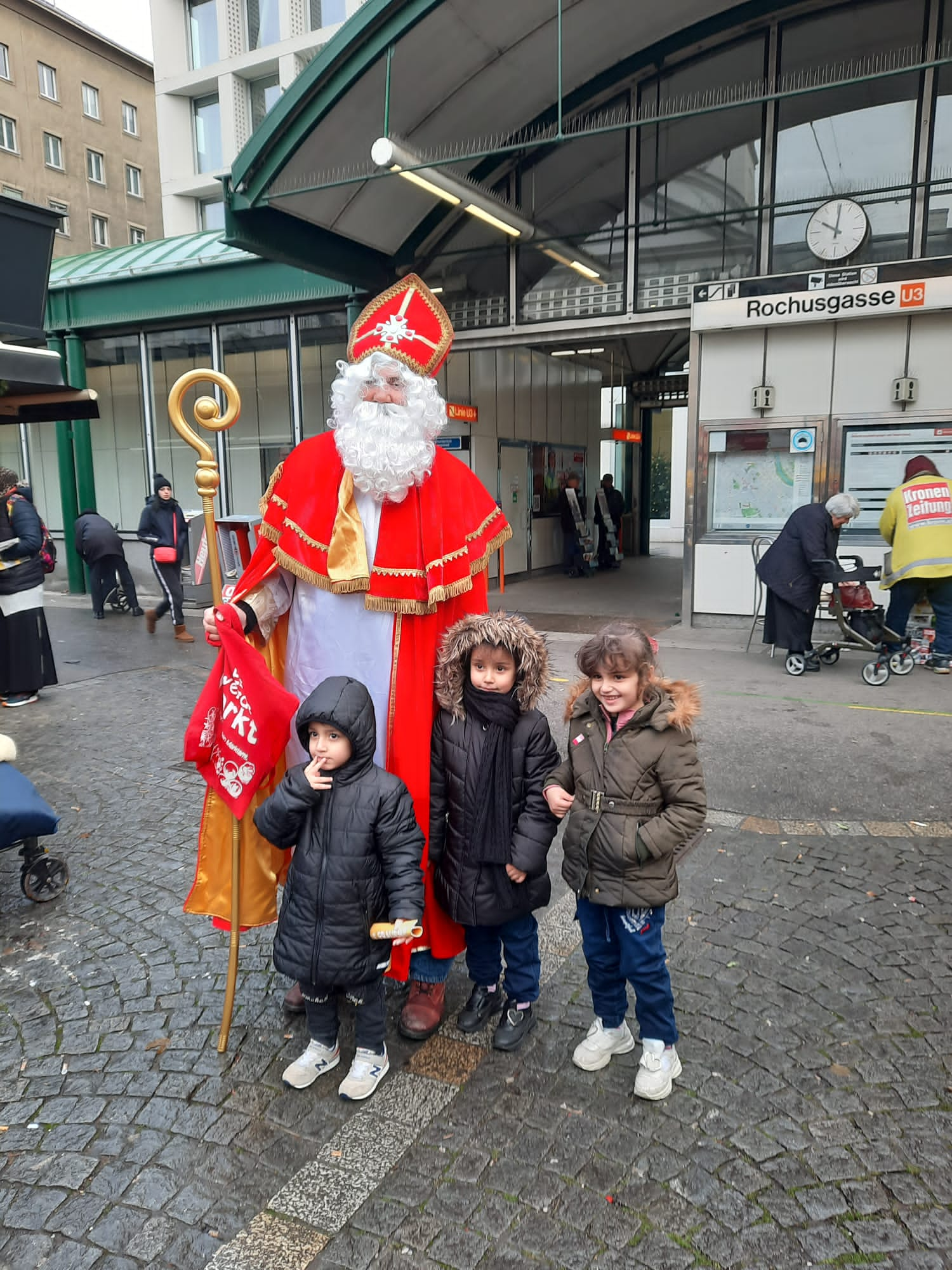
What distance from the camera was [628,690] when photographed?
8.32 feet

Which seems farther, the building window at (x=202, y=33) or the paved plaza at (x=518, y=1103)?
the building window at (x=202, y=33)

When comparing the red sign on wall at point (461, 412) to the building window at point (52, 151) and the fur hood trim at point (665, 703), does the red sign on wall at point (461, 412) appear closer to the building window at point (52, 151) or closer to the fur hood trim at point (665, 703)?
the fur hood trim at point (665, 703)

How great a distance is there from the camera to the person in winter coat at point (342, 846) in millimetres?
2496

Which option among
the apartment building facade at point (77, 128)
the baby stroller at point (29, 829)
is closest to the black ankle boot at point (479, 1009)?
the baby stroller at point (29, 829)

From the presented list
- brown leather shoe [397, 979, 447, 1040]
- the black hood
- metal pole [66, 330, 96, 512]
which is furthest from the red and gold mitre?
metal pole [66, 330, 96, 512]

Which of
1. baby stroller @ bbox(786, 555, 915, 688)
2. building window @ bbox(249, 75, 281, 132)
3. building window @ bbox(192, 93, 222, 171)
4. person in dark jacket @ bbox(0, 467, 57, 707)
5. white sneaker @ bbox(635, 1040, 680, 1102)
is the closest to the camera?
white sneaker @ bbox(635, 1040, 680, 1102)

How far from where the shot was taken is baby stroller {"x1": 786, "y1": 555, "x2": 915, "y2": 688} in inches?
298

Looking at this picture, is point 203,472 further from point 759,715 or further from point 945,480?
point 945,480

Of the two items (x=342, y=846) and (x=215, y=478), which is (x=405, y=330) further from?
(x=342, y=846)

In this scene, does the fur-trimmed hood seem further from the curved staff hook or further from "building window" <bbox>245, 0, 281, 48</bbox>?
"building window" <bbox>245, 0, 281, 48</bbox>

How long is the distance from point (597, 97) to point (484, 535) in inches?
390

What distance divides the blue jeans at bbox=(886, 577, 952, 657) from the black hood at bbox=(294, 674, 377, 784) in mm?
6452

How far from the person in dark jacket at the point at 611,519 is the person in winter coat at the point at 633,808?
46.9ft

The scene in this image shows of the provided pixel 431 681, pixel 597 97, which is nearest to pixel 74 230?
pixel 597 97
